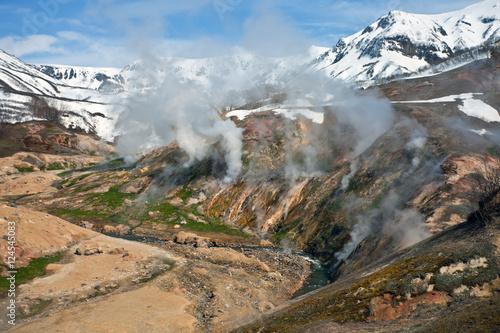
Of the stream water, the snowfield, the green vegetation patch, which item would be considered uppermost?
the snowfield

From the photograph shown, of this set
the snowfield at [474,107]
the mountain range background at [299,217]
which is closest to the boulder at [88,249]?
the mountain range background at [299,217]

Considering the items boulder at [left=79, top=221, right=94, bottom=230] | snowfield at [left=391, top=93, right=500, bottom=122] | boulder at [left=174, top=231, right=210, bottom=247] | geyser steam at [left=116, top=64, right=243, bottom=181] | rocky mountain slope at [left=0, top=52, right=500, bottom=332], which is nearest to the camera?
rocky mountain slope at [left=0, top=52, right=500, bottom=332]

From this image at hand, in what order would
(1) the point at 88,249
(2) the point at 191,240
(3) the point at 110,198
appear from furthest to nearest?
(3) the point at 110,198 → (2) the point at 191,240 → (1) the point at 88,249

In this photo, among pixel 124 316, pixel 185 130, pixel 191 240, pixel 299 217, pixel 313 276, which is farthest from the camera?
pixel 185 130

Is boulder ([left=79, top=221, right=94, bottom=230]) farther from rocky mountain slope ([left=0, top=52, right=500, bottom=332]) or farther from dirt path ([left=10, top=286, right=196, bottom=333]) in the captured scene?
dirt path ([left=10, top=286, right=196, bottom=333])

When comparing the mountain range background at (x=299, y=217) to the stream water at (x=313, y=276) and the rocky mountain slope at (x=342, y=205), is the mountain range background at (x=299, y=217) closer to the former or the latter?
the rocky mountain slope at (x=342, y=205)

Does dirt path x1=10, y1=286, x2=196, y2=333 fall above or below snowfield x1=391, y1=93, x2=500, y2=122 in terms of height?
below

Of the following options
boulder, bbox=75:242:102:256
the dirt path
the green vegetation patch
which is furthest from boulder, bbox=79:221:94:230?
the dirt path

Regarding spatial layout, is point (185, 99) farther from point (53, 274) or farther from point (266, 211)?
point (53, 274)

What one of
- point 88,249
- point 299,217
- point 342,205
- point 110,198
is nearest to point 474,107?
point 342,205

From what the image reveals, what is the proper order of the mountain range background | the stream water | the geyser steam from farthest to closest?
the geyser steam
the stream water
the mountain range background

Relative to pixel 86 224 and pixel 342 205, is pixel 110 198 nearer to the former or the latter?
pixel 86 224

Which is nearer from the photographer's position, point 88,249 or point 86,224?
point 88,249

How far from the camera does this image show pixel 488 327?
46.5 feet
